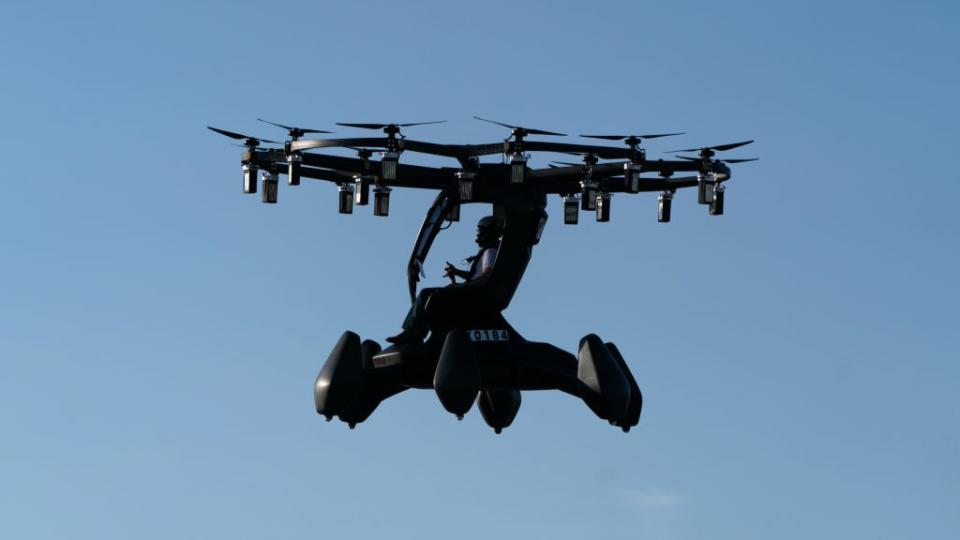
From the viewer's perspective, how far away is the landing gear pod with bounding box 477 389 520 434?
46438mm

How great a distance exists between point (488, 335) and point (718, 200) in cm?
588

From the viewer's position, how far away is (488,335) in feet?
143

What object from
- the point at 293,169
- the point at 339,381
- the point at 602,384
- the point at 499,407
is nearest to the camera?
the point at 293,169

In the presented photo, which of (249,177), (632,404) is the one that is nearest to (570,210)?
(632,404)

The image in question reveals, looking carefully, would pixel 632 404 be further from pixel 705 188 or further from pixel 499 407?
pixel 705 188

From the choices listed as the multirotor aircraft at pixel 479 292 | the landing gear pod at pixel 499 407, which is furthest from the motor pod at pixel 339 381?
the landing gear pod at pixel 499 407

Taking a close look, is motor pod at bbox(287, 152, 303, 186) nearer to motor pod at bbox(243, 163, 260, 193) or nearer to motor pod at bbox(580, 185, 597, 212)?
motor pod at bbox(243, 163, 260, 193)

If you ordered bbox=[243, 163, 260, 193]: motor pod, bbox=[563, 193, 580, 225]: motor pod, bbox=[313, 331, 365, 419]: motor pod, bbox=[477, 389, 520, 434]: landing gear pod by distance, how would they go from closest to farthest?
bbox=[243, 163, 260, 193]: motor pod < bbox=[563, 193, 580, 225]: motor pod < bbox=[313, 331, 365, 419]: motor pod < bbox=[477, 389, 520, 434]: landing gear pod

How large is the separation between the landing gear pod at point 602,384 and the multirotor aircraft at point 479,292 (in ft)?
0.07

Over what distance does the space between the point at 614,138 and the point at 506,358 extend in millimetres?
5889

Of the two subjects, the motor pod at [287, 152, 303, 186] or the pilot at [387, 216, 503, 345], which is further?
the pilot at [387, 216, 503, 345]

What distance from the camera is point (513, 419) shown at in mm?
46719

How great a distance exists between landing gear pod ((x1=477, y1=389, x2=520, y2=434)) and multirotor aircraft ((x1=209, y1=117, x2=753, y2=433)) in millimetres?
1530

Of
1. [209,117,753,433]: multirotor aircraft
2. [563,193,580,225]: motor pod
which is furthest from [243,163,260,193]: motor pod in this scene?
[563,193,580,225]: motor pod
